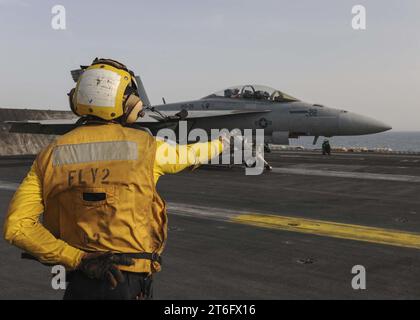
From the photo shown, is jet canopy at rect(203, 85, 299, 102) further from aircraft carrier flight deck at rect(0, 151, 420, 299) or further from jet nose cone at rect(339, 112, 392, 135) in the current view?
aircraft carrier flight deck at rect(0, 151, 420, 299)

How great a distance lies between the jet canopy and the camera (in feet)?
67.6

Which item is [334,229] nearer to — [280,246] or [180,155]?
[280,246]

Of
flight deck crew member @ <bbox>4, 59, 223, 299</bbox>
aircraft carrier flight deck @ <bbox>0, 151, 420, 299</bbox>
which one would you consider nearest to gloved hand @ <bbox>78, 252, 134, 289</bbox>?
flight deck crew member @ <bbox>4, 59, 223, 299</bbox>

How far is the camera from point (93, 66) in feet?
8.53

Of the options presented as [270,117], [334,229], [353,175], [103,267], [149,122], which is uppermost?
[270,117]

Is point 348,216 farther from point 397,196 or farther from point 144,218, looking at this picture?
point 144,218

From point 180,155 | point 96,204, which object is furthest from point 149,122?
point 96,204

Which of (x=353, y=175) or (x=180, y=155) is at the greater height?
(x=180, y=155)

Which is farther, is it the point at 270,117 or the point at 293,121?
the point at 270,117

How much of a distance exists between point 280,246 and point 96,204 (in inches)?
196

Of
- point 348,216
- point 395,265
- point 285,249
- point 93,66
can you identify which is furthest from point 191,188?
point 93,66

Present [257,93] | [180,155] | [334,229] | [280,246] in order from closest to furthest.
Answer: [180,155] < [280,246] < [334,229] < [257,93]

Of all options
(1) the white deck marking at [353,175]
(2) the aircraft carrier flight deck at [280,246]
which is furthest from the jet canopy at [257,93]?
(2) the aircraft carrier flight deck at [280,246]

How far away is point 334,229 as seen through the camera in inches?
311
